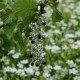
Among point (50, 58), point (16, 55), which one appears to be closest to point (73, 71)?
point (50, 58)

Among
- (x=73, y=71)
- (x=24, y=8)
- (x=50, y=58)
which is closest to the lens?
(x=24, y=8)

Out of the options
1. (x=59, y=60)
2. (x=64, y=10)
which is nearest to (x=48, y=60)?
(x=59, y=60)

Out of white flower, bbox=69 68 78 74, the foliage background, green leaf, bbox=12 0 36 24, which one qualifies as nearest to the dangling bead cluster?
green leaf, bbox=12 0 36 24

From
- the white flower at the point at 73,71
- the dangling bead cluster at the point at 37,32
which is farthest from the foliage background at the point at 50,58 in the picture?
the dangling bead cluster at the point at 37,32

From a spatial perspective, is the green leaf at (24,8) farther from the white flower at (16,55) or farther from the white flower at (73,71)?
the white flower at (16,55)

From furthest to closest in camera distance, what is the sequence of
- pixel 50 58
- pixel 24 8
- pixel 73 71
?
1. pixel 50 58
2. pixel 73 71
3. pixel 24 8

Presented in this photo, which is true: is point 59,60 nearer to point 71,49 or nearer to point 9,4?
point 71,49

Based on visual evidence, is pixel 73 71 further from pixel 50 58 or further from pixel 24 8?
pixel 24 8

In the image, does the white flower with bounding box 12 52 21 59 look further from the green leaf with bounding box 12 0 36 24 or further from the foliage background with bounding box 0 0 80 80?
the green leaf with bounding box 12 0 36 24

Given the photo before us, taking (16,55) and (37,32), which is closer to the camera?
(37,32)
